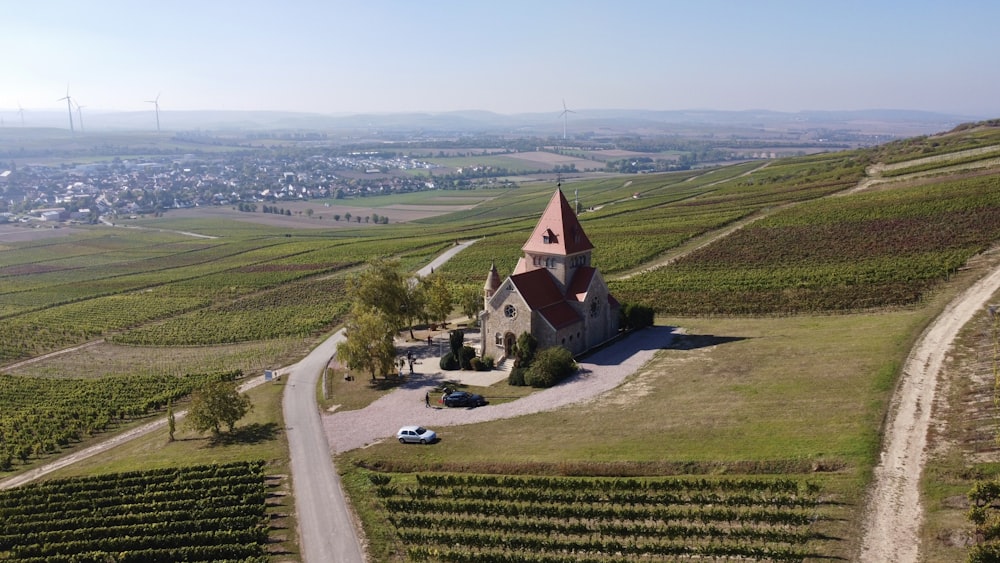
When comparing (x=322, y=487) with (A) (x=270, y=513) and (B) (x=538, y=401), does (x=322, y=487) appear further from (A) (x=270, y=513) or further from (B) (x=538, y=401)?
(B) (x=538, y=401)

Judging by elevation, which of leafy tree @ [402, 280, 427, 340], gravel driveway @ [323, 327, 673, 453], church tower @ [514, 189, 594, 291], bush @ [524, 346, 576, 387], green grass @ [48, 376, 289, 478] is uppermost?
church tower @ [514, 189, 594, 291]

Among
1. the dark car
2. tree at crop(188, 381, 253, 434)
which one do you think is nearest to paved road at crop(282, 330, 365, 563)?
tree at crop(188, 381, 253, 434)

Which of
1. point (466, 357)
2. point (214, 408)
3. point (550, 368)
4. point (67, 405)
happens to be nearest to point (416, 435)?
point (550, 368)

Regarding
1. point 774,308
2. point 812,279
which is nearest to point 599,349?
point 774,308

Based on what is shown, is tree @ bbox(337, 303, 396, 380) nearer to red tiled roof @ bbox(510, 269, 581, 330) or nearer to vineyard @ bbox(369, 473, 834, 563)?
red tiled roof @ bbox(510, 269, 581, 330)

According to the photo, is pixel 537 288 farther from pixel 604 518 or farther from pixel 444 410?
pixel 604 518
